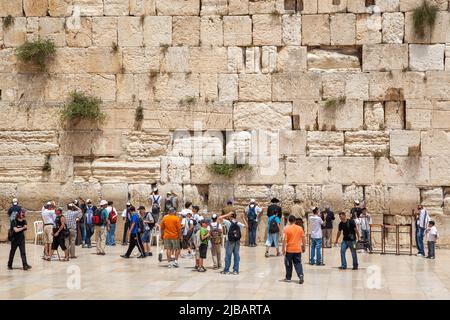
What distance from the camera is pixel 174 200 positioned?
20.3 meters

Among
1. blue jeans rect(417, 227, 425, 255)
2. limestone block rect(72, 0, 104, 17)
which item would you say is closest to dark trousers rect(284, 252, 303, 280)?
blue jeans rect(417, 227, 425, 255)

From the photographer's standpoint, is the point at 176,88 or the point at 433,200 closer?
the point at 433,200

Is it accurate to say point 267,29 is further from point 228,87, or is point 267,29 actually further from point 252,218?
point 252,218

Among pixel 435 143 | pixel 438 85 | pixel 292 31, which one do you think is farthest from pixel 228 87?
pixel 435 143

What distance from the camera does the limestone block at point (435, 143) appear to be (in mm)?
20234

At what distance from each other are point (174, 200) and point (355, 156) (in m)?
4.88

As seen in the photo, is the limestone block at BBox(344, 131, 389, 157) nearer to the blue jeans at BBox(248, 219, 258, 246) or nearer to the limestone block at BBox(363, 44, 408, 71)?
the limestone block at BBox(363, 44, 408, 71)

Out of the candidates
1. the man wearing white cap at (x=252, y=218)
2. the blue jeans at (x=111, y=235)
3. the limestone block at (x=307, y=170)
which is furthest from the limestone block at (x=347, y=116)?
the blue jeans at (x=111, y=235)

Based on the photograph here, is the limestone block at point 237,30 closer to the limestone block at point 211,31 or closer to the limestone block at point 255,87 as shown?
the limestone block at point 211,31

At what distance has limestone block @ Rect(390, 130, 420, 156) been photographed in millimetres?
20281

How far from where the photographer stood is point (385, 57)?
2047 centimetres

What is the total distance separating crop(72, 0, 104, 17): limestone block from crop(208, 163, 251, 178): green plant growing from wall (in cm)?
527

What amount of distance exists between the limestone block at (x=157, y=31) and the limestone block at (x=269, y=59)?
254cm

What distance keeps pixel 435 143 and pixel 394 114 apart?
1.30m
